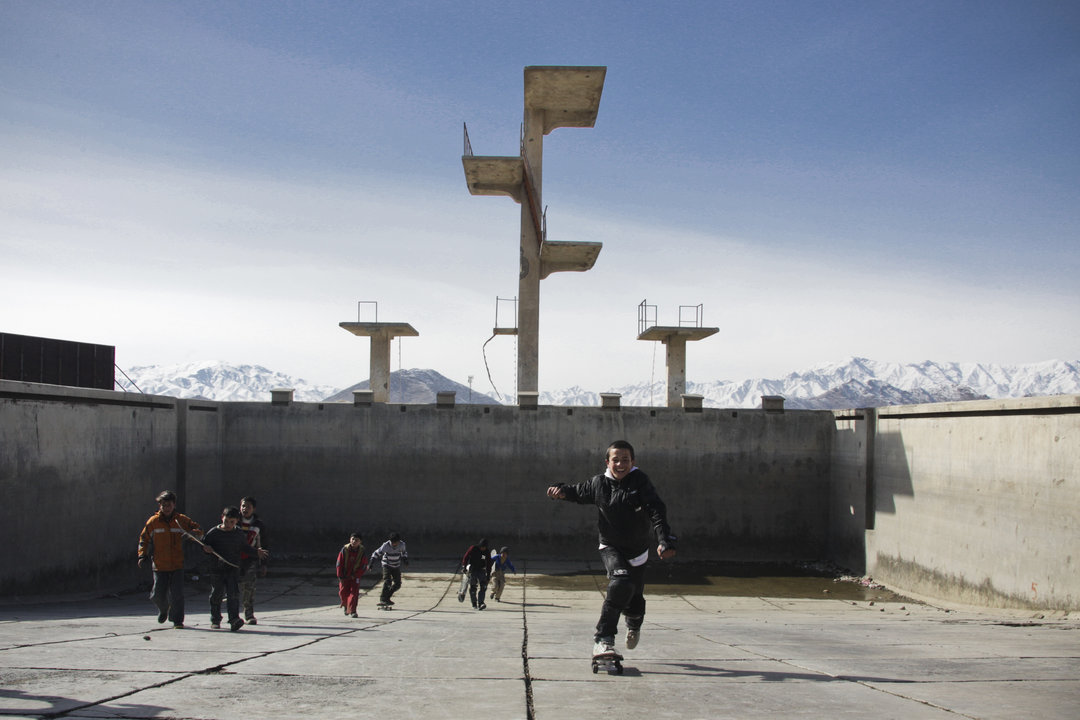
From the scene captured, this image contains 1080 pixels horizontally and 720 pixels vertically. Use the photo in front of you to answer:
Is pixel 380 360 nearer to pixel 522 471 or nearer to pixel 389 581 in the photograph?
pixel 522 471

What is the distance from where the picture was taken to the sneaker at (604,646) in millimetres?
5502

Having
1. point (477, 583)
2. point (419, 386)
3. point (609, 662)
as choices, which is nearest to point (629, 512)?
point (609, 662)

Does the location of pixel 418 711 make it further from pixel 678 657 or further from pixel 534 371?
pixel 534 371

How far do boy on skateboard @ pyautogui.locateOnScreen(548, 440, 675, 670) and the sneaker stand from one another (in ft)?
0.73

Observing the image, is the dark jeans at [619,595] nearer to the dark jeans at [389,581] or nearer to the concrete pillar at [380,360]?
the dark jeans at [389,581]

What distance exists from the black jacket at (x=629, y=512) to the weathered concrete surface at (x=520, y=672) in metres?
0.93

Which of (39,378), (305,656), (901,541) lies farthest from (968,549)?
(39,378)

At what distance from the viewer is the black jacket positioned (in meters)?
5.96

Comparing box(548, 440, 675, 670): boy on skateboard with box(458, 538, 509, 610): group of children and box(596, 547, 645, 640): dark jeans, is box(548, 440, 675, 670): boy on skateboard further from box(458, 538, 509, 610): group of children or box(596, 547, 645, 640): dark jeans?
box(458, 538, 509, 610): group of children

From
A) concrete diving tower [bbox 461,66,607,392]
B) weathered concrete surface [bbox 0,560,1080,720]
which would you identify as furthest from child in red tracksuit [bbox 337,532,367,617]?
concrete diving tower [bbox 461,66,607,392]

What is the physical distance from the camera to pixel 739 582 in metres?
20.0

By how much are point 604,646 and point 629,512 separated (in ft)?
3.30

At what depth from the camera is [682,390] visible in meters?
27.7

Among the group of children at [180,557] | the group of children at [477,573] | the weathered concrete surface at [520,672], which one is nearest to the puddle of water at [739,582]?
the group of children at [477,573]
